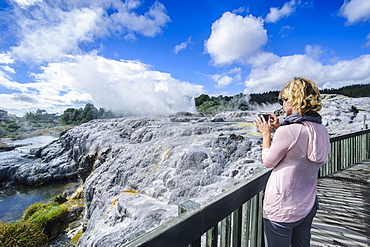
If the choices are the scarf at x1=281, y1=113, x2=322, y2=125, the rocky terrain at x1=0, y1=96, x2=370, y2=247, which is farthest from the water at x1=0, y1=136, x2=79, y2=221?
the scarf at x1=281, y1=113, x2=322, y2=125

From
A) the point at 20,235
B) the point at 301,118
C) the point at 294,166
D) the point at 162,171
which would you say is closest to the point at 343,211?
the point at 294,166

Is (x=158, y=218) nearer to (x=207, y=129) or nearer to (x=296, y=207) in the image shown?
(x=296, y=207)

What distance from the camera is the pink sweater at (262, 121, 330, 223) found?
4.25ft

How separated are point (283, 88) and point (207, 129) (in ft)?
28.4

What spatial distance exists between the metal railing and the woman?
248mm

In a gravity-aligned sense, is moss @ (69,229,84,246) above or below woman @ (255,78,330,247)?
below

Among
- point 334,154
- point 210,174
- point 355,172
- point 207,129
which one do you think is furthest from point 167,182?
point 355,172

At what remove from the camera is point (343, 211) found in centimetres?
327

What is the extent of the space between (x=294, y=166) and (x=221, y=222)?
0.75 metres

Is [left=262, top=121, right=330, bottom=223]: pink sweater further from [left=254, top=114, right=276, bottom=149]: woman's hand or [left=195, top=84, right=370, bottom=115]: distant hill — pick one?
[left=195, top=84, right=370, bottom=115]: distant hill

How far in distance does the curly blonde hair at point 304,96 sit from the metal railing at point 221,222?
0.76 m

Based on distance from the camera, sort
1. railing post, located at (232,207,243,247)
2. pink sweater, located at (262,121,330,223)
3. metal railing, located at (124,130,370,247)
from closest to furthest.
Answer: metal railing, located at (124,130,370,247)
pink sweater, located at (262,121,330,223)
railing post, located at (232,207,243,247)

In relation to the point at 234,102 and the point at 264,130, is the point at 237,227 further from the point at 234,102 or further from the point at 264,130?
the point at 234,102

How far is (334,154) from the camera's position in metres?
5.00
